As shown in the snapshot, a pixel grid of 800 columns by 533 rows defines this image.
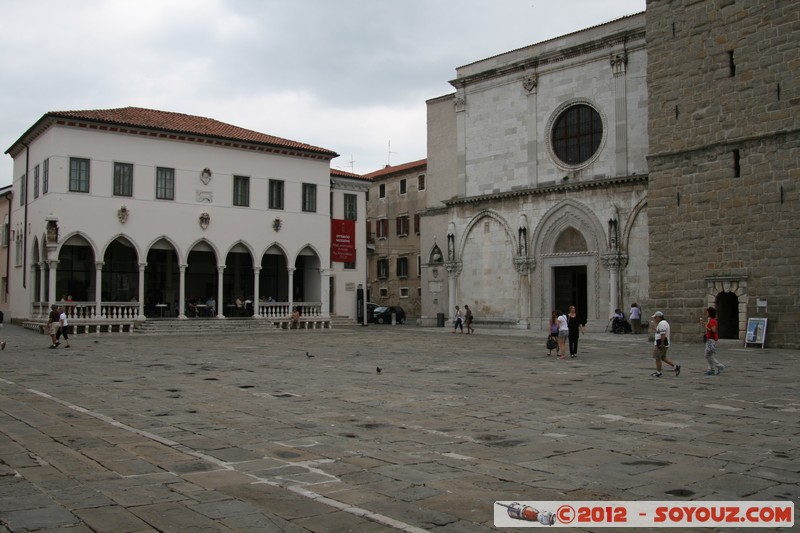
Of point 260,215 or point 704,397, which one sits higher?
point 260,215

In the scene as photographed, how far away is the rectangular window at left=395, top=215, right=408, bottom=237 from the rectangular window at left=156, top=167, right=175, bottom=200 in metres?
23.3

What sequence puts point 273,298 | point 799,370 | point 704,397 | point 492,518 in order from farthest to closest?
1. point 273,298
2. point 799,370
3. point 704,397
4. point 492,518

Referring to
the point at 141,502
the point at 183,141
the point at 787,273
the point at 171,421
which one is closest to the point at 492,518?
the point at 141,502

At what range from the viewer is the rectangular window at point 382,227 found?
5694cm

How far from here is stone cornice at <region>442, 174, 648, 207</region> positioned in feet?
108

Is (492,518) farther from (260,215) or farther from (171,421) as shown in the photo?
(260,215)

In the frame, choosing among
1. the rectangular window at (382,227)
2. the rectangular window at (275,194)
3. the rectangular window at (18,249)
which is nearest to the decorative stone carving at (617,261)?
the rectangular window at (275,194)

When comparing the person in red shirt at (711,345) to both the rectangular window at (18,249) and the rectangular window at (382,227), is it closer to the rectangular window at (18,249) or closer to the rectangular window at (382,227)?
the rectangular window at (18,249)

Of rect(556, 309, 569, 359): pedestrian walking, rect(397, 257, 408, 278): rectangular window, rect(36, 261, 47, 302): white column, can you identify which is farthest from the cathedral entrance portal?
rect(36, 261, 47, 302): white column

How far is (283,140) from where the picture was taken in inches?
1540

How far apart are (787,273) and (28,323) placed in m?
31.2

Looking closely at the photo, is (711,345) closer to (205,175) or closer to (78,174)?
(205,175)

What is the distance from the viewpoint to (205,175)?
35.4m

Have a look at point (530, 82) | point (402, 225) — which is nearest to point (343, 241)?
point (530, 82)
